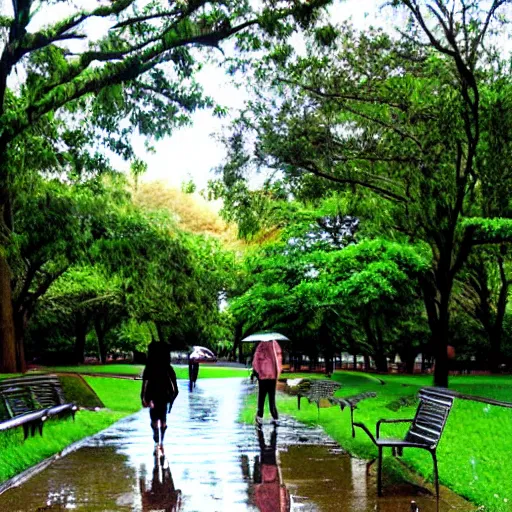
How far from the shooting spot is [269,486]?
8562 millimetres

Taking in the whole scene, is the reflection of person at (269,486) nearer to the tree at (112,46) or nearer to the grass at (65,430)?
the grass at (65,430)

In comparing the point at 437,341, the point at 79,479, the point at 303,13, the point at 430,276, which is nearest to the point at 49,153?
the point at 303,13

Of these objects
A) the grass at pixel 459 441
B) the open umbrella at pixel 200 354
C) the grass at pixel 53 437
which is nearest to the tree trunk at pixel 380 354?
the open umbrella at pixel 200 354

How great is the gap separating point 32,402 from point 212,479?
21.5ft

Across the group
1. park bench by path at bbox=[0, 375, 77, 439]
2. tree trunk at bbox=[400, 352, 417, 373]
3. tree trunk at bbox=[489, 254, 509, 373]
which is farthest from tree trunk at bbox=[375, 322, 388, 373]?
park bench by path at bbox=[0, 375, 77, 439]

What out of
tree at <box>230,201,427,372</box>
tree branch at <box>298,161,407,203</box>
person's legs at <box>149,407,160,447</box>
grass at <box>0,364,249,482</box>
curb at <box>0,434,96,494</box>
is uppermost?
tree branch at <box>298,161,407,203</box>

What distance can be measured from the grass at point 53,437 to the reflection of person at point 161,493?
1685 mm

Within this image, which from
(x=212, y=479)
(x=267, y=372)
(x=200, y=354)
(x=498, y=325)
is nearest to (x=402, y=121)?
(x=267, y=372)

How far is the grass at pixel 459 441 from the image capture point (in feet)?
28.7

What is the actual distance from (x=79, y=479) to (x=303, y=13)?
375 inches

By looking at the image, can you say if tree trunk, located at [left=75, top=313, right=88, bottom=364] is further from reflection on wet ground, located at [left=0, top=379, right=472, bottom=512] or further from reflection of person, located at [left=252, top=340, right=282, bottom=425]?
reflection on wet ground, located at [left=0, top=379, right=472, bottom=512]

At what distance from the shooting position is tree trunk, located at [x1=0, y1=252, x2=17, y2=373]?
24844mm

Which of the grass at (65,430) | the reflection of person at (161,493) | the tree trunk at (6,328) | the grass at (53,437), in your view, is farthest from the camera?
the tree trunk at (6,328)

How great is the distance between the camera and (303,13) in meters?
14.9
